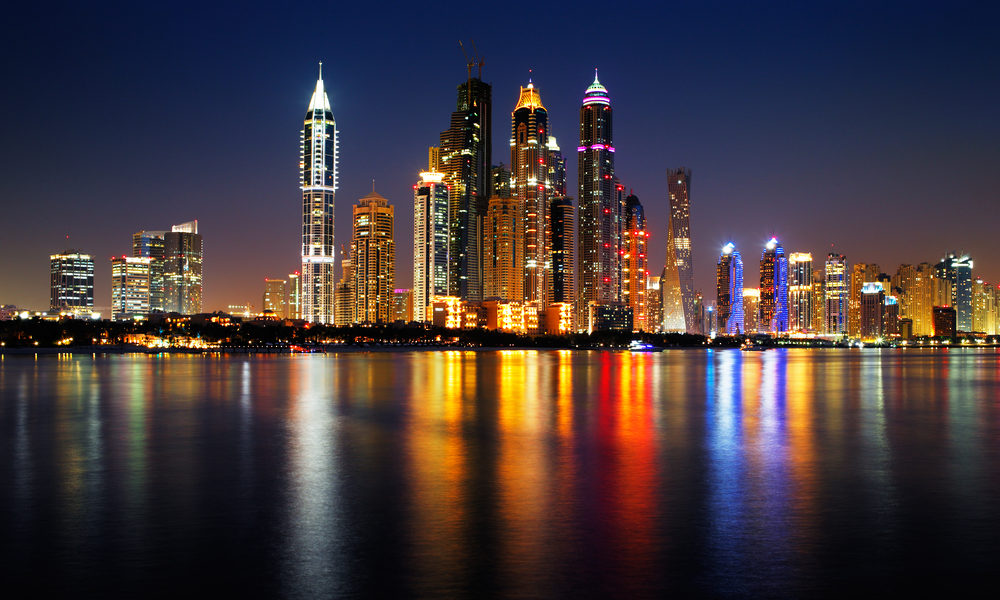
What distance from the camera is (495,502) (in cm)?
1878

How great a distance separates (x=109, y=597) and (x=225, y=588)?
1658 mm

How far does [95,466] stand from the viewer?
23.8 meters

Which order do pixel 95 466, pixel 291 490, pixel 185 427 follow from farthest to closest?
pixel 185 427 → pixel 95 466 → pixel 291 490

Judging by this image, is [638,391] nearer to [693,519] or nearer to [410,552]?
[693,519]

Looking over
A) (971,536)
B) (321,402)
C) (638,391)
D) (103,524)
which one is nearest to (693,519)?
(971,536)

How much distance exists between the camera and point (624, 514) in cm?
1758

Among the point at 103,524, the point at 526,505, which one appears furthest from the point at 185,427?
the point at 526,505

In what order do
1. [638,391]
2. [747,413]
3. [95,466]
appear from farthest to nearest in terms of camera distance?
[638,391] < [747,413] < [95,466]

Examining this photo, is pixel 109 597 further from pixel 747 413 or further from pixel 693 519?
pixel 747 413

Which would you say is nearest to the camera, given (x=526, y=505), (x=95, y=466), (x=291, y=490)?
(x=526, y=505)

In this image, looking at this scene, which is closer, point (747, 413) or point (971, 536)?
point (971, 536)

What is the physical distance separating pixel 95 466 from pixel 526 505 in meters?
13.9

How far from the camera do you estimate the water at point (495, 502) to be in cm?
1298

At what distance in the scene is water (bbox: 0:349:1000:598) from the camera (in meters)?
13.0
